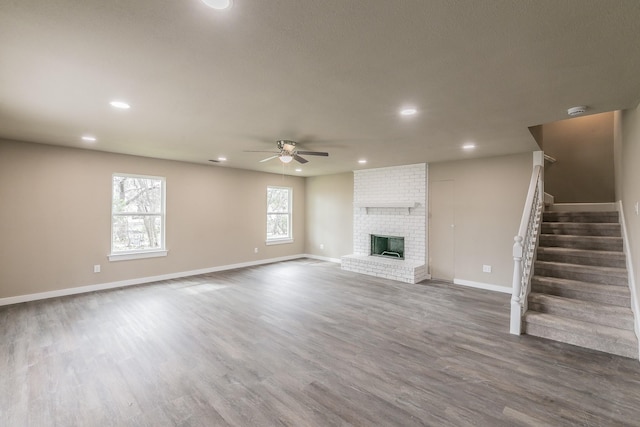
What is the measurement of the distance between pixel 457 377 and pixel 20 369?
393 cm

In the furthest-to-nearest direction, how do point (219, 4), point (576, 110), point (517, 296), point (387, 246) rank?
point (387, 246) < point (517, 296) < point (576, 110) < point (219, 4)

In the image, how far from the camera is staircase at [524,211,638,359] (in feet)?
9.94

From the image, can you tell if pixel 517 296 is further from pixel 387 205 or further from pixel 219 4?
pixel 219 4

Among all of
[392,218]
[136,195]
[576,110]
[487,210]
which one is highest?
[576,110]

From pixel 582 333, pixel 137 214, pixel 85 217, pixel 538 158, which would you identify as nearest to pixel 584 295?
pixel 582 333

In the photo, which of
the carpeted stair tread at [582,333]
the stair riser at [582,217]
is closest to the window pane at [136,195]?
the carpeted stair tread at [582,333]

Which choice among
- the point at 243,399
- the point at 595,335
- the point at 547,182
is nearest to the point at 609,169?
the point at 547,182

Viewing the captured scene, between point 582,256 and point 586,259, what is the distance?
5 cm

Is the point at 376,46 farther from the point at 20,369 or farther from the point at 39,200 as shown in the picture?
the point at 39,200

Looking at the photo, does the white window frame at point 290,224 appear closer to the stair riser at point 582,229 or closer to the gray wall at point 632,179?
the stair riser at point 582,229

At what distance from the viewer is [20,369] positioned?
2.63 meters

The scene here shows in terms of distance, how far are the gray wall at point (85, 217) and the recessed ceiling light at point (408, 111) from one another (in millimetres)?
5001

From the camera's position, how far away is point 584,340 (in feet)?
10.0

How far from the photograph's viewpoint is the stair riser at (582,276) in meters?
3.45
